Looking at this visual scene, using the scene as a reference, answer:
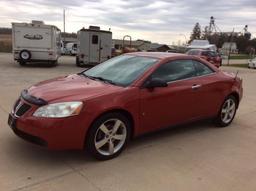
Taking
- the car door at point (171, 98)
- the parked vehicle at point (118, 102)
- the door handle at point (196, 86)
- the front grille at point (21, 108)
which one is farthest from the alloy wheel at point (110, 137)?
the door handle at point (196, 86)

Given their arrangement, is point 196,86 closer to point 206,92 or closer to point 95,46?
point 206,92

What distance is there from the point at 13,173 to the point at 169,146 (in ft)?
7.76

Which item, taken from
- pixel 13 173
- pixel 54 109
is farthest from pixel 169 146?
pixel 13 173

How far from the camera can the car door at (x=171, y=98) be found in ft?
16.2

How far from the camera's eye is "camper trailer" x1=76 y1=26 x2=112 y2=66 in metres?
22.1

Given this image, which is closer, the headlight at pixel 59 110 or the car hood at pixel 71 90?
the headlight at pixel 59 110

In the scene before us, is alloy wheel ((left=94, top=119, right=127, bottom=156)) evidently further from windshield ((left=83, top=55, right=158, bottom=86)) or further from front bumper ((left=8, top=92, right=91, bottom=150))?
windshield ((left=83, top=55, right=158, bottom=86))

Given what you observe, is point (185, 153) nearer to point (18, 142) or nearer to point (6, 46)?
point (18, 142)

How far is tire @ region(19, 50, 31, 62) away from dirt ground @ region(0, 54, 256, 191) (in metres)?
14.7

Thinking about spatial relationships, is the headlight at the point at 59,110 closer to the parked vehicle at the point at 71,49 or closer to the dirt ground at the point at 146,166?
the dirt ground at the point at 146,166

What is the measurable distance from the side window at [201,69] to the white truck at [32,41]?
1536cm

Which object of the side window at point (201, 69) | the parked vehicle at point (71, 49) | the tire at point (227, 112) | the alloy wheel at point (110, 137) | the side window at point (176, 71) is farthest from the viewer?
the parked vehicle at point (71, 49)

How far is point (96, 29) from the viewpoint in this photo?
2252 cm

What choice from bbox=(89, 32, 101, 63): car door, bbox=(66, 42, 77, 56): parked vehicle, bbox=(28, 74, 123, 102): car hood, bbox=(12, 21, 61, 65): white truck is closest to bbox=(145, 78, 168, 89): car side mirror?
bbox=(28, 74, 123, 102): car hood
